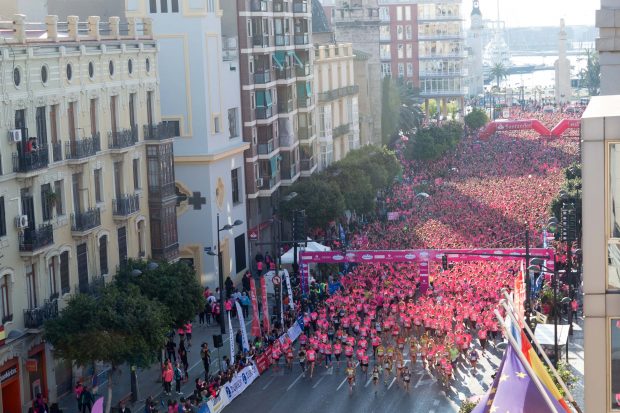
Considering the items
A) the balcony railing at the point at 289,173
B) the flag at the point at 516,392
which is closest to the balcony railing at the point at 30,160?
the flag at the point at 516,392

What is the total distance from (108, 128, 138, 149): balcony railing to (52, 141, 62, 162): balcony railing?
4.35m

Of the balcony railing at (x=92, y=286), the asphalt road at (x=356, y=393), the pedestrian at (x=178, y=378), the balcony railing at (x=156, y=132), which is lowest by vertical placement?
the asphalt road at (x=356, y=393)

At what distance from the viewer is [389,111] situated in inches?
4454

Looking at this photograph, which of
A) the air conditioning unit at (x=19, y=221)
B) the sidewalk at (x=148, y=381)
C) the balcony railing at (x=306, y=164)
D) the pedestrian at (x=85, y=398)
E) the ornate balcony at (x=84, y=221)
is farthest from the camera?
the balcony railing at (x=306, y=164)

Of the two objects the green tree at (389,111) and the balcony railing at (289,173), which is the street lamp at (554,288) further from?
the green tree at (389,111)

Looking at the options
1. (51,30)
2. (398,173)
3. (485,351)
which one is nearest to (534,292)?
(485,351)

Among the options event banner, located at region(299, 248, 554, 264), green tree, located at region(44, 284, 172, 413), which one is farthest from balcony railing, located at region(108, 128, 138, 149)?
event banner, located at region(299, 248, 554, 264)

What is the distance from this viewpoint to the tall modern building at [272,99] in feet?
209

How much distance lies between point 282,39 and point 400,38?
9091 cm

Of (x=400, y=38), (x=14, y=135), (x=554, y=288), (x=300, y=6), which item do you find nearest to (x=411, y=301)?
(x=554, y=288)

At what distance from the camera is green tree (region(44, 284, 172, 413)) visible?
3597 cm

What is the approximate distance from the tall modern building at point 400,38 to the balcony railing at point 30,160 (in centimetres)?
12051

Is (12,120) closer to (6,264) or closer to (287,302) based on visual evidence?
(6,264)

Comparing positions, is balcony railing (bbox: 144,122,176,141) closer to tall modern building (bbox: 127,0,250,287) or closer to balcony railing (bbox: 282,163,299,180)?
tall modern building (bbox: 127,0,250,287)
